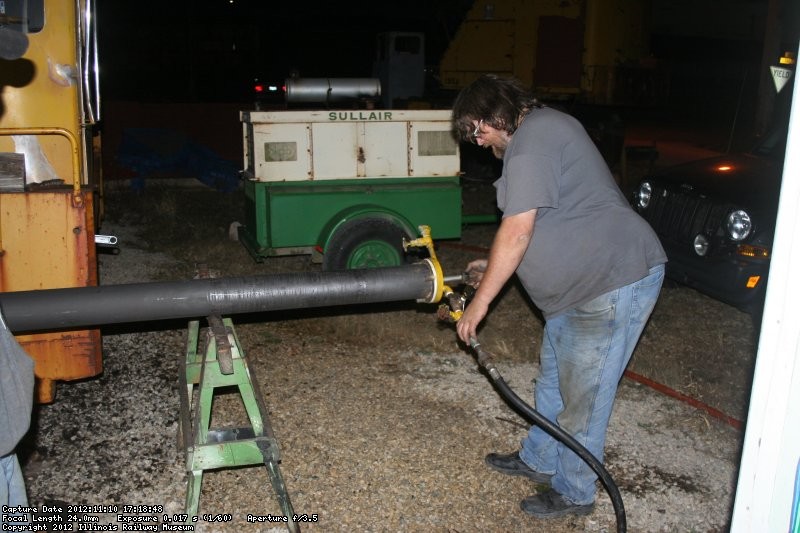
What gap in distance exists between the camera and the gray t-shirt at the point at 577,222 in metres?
2.89

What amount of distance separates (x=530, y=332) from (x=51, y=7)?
411cm

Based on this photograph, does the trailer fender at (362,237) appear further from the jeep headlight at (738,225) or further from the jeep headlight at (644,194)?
the jeep headlight at (738,225)

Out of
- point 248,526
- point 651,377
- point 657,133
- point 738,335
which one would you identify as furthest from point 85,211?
point 657,133

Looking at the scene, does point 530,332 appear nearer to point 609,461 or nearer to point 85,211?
point 609,461

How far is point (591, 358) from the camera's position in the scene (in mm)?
3107

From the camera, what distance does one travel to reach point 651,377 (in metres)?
5.05

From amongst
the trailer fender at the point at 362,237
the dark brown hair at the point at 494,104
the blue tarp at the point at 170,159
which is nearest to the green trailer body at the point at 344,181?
the trailer fender at the point at 362,237

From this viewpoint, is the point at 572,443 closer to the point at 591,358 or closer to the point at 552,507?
the point at 591,358

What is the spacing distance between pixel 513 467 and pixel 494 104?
6.49ft

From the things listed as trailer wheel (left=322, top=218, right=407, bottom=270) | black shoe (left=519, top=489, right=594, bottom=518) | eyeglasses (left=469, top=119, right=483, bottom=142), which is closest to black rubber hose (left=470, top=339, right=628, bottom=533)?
black shoe (left=519, top=489, right=594, bottom=518)

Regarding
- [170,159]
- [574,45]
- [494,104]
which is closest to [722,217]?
[494,104]

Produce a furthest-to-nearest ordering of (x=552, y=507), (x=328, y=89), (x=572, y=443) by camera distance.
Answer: (x=328, y=89), (x=552, y=507), (x=572, y=443)

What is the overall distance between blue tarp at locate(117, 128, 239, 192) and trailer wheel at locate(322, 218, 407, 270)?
654 centimetres

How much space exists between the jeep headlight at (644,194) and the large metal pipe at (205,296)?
375 cm
